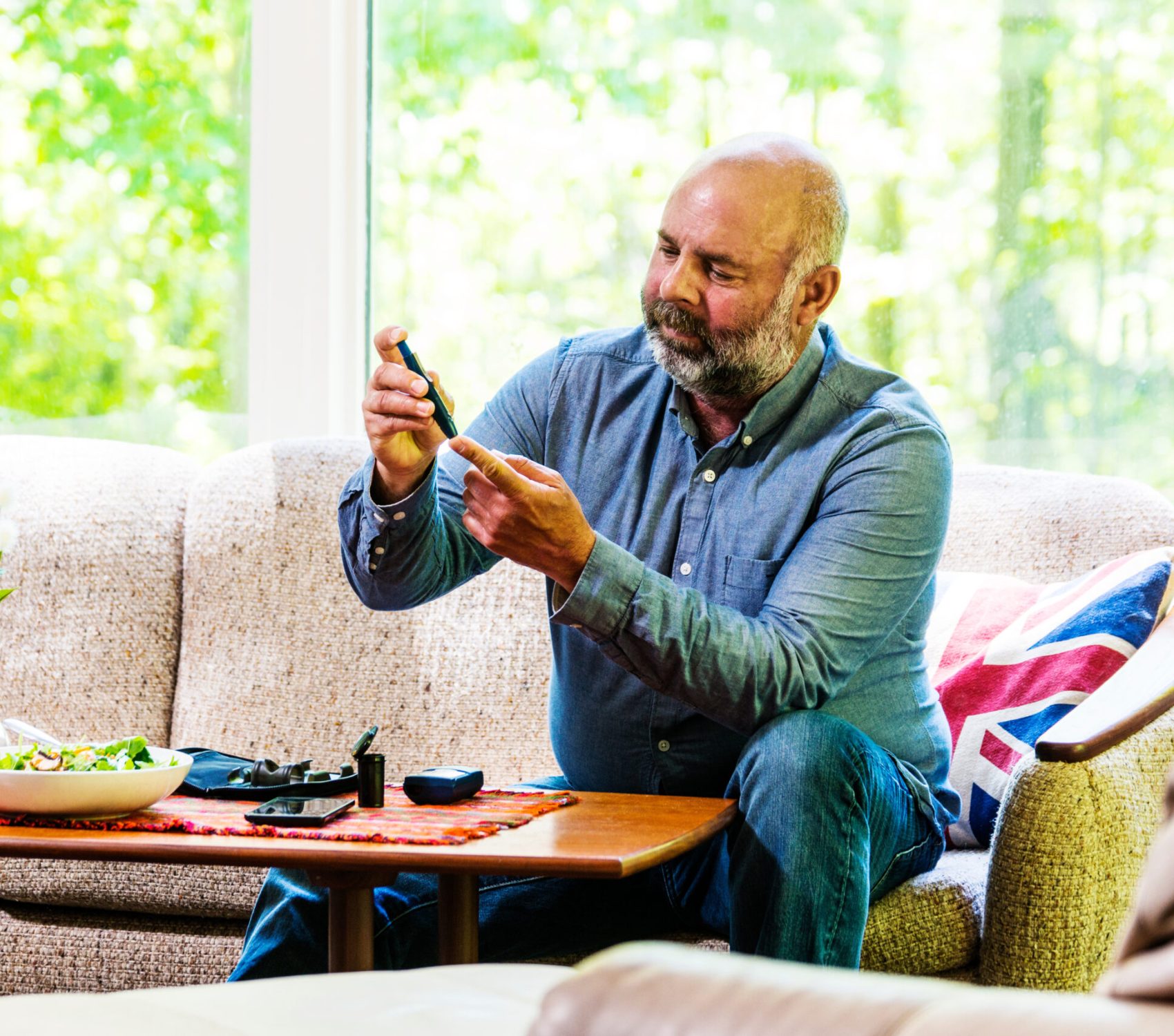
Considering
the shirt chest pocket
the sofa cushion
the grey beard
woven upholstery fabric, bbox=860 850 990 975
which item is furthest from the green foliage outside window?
the sofa cushion

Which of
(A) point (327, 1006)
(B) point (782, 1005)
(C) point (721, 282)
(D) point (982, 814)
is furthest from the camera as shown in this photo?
(D) point (982, 814)

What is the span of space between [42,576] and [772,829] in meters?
1.50

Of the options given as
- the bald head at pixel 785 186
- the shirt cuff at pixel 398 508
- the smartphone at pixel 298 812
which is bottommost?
the smartphone at pixel 298 812

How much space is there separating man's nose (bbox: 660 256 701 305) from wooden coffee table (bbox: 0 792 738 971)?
26.8 inches

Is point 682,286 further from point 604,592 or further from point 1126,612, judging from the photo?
point 1126,612

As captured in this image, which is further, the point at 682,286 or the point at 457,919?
the point at 682,286

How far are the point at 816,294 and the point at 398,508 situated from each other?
2.13 ft

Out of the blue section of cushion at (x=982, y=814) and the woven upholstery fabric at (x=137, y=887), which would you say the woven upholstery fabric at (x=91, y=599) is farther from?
the blue section of cushion at (x=982, y=814)

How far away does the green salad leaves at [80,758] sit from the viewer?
1392mm

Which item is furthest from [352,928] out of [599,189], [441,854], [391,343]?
[599,189]

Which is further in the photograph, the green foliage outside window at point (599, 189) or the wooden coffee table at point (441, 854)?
the green foliage outside window at point (599, 189)

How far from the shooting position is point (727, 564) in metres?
1.77

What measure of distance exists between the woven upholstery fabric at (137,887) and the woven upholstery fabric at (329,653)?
0.35m

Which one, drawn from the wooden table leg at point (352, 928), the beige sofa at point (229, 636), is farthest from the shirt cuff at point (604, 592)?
the beige sofa at point (229, 636)
